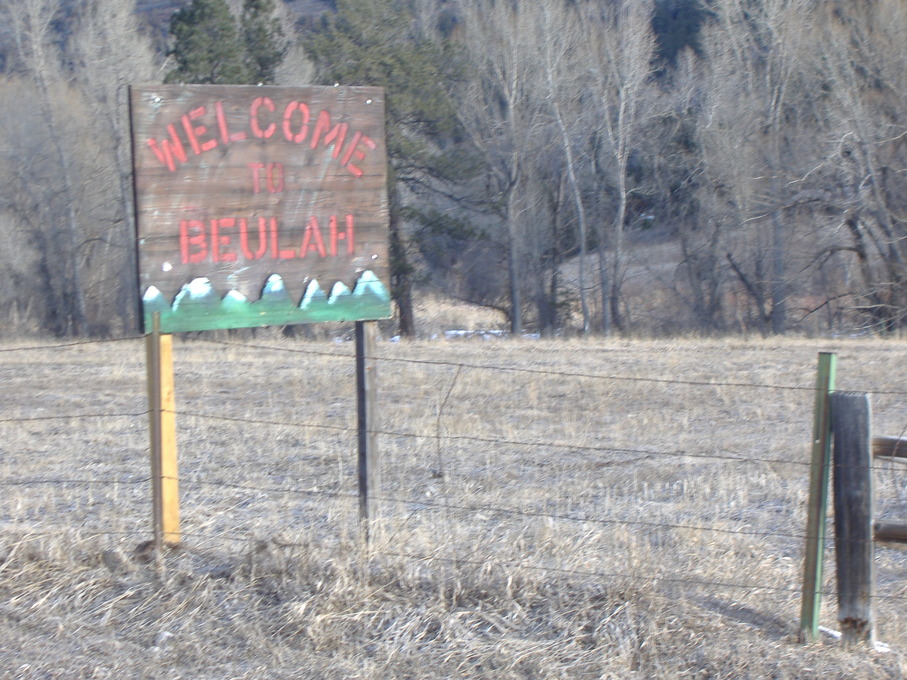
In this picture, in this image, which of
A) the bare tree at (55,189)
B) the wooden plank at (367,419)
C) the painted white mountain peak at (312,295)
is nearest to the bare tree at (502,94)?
the bare tree at (55,189)

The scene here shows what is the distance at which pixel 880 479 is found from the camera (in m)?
7.38

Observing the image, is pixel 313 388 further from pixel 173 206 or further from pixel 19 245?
pixel 19 245

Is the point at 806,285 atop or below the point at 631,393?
atop

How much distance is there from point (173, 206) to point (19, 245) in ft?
100

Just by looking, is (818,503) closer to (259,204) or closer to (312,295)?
(312,295)

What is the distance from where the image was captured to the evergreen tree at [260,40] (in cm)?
2955

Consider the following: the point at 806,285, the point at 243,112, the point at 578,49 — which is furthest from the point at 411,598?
the point at 578,49

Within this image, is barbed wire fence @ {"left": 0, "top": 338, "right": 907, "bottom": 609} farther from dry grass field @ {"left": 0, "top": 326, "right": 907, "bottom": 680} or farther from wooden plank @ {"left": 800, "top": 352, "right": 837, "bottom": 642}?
wooden plank @ {"left": 800, "top": 352, "right": 837, "bottom": 642}

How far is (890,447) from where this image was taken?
4.26m

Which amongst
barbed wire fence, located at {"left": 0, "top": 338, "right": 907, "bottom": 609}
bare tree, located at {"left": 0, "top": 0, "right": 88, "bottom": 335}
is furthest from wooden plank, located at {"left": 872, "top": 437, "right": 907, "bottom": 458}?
bare tree, located at {"left": 0, "top": 0, "right": 88, "bottom": 335}

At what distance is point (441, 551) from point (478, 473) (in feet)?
10.2

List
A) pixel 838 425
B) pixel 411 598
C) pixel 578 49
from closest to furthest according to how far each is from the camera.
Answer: pixel 838 425
pixel 411 598
pixel 578 49

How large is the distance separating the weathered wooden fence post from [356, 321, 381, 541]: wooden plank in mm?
2402

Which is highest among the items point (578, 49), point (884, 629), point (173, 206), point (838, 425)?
point (578, 49)
